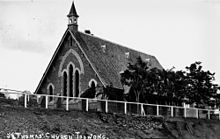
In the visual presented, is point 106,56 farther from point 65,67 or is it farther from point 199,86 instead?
point 199,86

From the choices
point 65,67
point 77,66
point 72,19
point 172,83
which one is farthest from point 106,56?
point 172,83

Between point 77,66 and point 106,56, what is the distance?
4.45 meters

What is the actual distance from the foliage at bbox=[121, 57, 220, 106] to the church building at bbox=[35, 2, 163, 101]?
2912 millimetres

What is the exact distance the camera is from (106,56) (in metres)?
49.8

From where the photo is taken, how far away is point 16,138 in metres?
22.9

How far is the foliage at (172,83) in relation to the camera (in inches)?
1644

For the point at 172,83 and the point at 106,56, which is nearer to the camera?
the point at 172,83

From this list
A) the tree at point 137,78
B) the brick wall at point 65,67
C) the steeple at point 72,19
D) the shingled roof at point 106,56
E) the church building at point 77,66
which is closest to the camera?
the tree at point 137,78

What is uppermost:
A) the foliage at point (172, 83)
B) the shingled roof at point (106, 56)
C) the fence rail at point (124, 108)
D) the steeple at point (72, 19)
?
the steeple at point (72, 19)

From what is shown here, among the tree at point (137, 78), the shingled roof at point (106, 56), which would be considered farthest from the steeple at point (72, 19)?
the tree at point (137, 78)

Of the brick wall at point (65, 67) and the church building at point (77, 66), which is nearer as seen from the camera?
the church building at point (77, 66)

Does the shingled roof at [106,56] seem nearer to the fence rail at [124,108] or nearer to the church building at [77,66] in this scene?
the church building at [77,66]

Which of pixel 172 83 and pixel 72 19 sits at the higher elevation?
pixel 72 19

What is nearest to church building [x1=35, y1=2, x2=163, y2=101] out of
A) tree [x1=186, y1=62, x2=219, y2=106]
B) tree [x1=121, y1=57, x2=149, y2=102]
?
tree [x1=121, y1=57, x2=149, y2=102]
